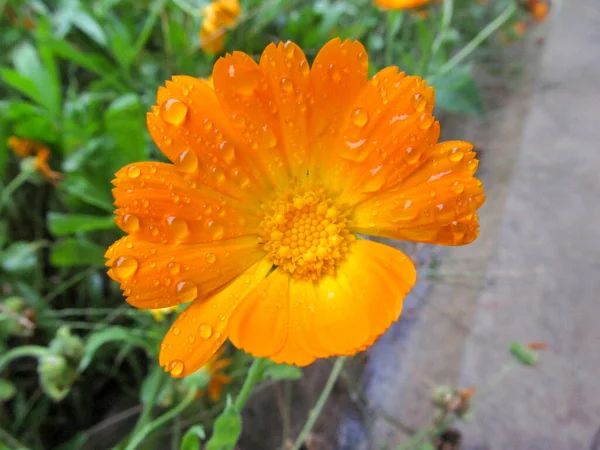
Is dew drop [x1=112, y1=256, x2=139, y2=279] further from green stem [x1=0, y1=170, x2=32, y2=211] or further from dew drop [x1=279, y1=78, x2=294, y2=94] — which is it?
green stem [x1=0, y1=170, x2=32, y2=211]

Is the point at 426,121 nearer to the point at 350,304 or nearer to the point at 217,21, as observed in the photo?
the point at 350,304

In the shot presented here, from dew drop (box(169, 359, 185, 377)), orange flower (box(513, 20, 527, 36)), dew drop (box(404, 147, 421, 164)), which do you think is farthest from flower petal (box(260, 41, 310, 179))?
orange flower (box(513, 20, 527, 36))

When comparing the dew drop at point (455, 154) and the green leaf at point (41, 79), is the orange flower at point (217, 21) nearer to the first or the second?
the green leaf at point (41, 79)

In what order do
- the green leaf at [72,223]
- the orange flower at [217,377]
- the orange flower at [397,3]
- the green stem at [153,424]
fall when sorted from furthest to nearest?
the orange flower at [397,3] → the green leaf at [72,223] → the orange flower at [217,377] → the green stem at [153,424]

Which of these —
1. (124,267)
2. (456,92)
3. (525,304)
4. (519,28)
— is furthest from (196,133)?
(519,28)

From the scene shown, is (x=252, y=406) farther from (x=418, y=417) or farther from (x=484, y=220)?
(x=484, y=220)

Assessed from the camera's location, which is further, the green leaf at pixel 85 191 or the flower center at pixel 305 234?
the green leaf at pixel 85 191

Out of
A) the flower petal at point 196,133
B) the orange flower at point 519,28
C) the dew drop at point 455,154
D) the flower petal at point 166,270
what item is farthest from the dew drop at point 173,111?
the orange flower at point 519,28
